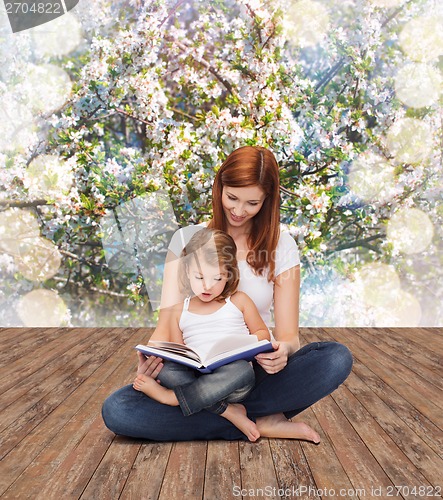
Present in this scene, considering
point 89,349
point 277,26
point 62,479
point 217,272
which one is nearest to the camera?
point 62,479

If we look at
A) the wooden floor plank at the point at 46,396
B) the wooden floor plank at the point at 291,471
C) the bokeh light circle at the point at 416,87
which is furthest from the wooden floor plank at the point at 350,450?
the bokeh light circle at the point at 416,87

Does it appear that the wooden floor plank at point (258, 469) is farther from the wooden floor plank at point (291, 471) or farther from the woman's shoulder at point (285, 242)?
the woman's shoulder at point (285, 242)

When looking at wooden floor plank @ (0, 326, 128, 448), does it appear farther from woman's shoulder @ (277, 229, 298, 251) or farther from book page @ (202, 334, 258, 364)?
woman's shoulder @ (277, 229, 298, 251)

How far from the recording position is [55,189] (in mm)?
5203

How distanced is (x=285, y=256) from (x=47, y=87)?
3490mm

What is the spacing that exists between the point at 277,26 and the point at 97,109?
1525mm

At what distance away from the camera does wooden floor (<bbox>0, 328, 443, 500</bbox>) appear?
6.17 ft

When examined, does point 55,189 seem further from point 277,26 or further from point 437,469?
point 437,469

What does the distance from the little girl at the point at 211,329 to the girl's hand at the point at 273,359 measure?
1.9 inches

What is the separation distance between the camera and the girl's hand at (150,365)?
219 cm

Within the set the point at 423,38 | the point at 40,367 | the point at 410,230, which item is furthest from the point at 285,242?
the point at 423,38

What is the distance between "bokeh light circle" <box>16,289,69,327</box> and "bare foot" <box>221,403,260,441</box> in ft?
10.9

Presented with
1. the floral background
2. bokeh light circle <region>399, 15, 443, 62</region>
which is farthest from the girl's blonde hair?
bokeh light circle <region>399, 15, 443, 62</region>

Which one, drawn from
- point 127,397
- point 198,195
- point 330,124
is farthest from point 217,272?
point 330,124
